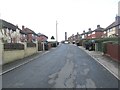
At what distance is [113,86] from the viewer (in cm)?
980

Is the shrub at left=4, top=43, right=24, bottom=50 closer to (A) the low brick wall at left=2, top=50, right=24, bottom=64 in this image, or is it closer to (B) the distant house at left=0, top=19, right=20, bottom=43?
(A) the low brick wall at left=2, top=50, right=24, bottom=64

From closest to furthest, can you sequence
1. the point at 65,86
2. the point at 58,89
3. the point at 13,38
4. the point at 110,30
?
the point at 58,89 < the point at 65,86 < the point at 13,38 < the point at 110,30

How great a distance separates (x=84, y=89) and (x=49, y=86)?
145 cm

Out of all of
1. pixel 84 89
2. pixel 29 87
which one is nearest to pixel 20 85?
pixel 29 87

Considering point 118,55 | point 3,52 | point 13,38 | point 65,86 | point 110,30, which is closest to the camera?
point 65,86

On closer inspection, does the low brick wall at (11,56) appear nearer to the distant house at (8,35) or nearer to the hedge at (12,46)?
the hedge at (12,46)

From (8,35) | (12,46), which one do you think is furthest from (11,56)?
(8,35)

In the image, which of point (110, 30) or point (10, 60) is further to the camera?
point (110, 30)

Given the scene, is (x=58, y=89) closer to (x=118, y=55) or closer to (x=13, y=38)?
(x=118, y=55)

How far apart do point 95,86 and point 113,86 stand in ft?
2.40

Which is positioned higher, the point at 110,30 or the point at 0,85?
the point at 110,30

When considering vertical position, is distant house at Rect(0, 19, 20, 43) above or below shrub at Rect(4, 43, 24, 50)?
above

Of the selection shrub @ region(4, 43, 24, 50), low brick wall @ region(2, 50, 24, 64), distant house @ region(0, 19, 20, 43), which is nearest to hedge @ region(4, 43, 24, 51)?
shrub @ region(4, 43, 24, 50)

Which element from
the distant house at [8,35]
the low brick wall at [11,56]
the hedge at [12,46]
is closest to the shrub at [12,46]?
the hedge at [12,46]
